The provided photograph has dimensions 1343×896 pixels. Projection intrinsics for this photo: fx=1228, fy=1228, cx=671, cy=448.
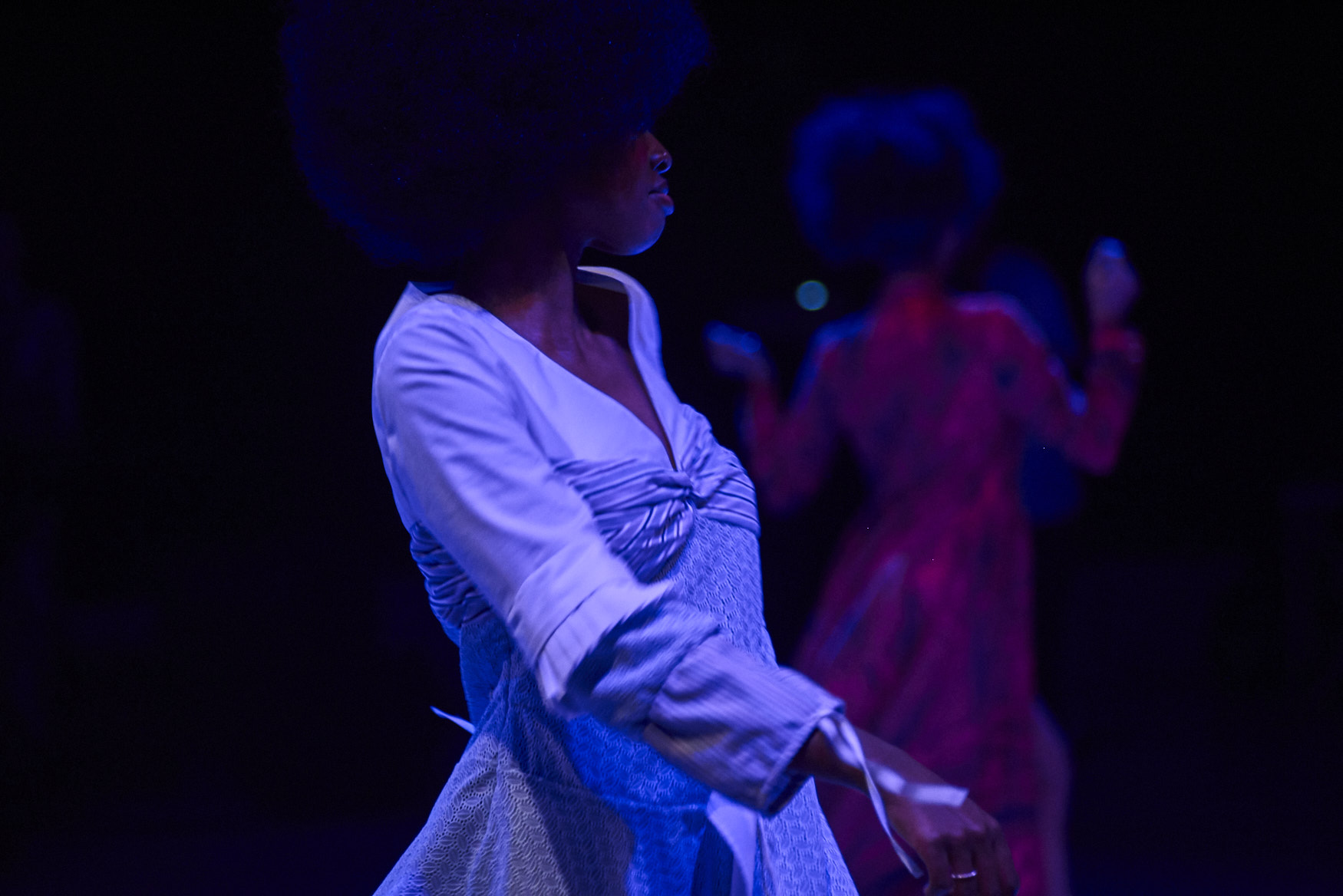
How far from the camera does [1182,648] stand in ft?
16.5

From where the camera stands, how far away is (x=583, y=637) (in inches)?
25.7

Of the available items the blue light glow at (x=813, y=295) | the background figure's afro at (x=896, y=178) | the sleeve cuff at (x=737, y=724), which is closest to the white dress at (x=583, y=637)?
Result: the sleeve cuff at (x=737, y=724)

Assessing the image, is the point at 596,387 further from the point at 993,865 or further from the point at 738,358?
the point at 738,358

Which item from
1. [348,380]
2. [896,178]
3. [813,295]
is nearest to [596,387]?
[896,178]

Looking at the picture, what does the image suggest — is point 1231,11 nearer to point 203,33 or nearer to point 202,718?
point 203,33

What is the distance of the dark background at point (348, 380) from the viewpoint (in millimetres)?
3217

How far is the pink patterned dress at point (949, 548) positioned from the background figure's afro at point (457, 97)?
5.31 feet

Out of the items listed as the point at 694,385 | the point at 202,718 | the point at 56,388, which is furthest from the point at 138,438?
the point at 694,385

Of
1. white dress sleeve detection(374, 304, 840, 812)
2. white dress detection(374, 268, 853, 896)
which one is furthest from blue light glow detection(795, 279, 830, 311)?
white dress sleeve detection(374, 304, 840, 812)

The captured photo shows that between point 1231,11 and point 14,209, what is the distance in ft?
12.3

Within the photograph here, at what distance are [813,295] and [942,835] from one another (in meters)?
3.05

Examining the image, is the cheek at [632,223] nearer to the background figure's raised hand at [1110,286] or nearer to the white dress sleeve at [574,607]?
the white dress sleeve at [574,607]

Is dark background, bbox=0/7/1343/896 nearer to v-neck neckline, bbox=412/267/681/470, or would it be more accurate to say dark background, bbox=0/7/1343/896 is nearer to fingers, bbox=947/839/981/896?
v-neck neckline, bbox=412/267/681/470

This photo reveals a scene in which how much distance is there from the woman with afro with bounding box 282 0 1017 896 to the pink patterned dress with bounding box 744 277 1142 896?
1.53 metres
